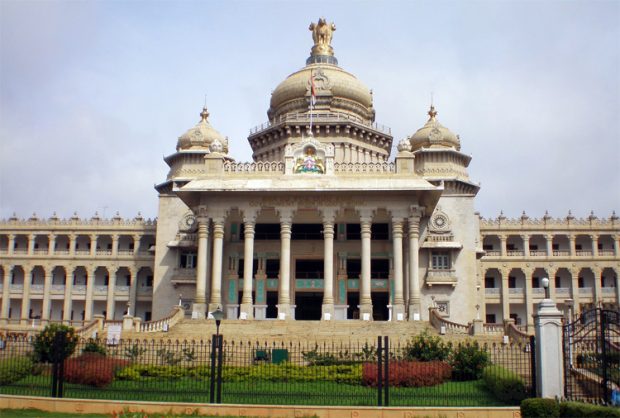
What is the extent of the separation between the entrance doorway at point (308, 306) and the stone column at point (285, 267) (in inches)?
178

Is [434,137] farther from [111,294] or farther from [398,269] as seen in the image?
[111,294]

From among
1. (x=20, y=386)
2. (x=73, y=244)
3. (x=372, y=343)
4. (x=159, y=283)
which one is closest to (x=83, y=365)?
(x=20, y=386)

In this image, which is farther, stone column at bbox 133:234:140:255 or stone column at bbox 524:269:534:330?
stone column at bbox 133:234:140:255

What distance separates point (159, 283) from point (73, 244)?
17.0 m

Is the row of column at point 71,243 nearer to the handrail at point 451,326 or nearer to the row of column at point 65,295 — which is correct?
the row of column at point 65,295

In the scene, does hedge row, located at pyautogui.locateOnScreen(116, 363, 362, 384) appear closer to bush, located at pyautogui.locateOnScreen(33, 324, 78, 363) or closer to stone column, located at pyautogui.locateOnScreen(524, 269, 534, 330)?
bush, located at pyautogui.locateOnScreen(33, 324, 78, 363)

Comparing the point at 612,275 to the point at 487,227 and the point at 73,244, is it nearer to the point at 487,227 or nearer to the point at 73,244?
the point at 487,227

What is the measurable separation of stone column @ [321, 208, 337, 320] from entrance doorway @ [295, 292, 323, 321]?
4676 mm

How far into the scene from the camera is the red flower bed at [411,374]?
21.4m

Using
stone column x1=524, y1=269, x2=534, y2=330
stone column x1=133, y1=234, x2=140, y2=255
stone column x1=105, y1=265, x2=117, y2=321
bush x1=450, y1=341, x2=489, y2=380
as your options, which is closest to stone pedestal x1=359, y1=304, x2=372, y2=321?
bush x1=450, y1=341, x2=489, y2=380

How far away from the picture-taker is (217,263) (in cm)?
3866

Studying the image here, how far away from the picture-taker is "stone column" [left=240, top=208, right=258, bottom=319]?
37688mm

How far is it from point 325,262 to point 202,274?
7.38 meters

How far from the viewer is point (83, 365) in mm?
21141
